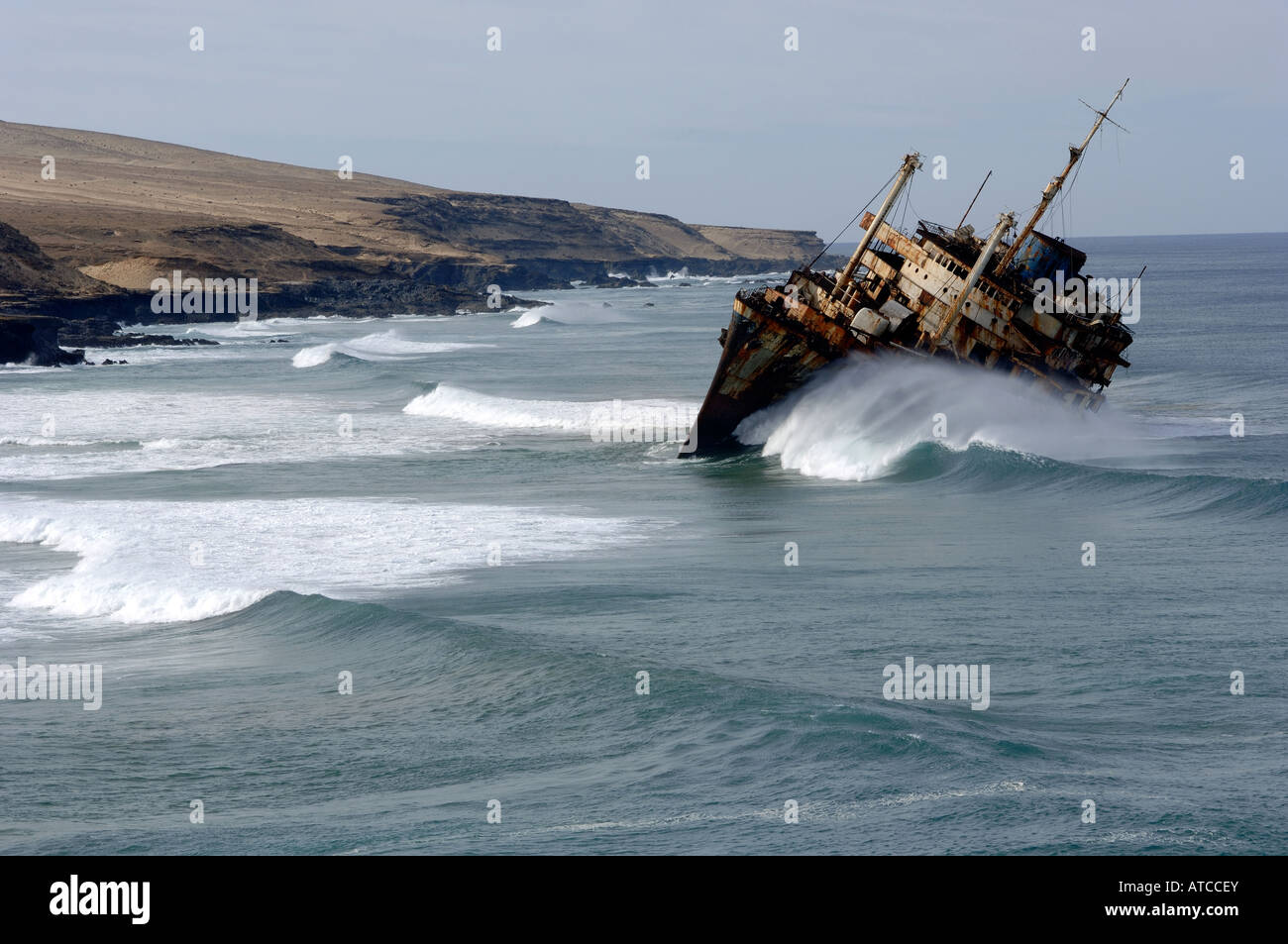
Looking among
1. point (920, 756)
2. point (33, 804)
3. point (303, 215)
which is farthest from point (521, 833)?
point (303, 215)

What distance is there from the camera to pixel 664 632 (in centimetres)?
1931

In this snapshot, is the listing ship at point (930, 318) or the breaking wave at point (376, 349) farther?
the breaking wave at point (376, 349)

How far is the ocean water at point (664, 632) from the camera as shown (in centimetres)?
1263

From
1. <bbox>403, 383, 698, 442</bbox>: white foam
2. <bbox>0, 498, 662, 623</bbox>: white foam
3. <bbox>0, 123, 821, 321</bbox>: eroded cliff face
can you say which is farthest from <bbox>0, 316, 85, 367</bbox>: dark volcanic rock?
<bbox>0, 498, 662, 623</bbox>: white foam

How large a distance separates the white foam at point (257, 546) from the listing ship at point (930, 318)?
33.8 ft

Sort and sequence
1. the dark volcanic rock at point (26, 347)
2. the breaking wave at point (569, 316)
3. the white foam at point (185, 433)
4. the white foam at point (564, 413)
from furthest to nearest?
the breaking wave at point (569, 316)
the dark volcanic rock at point (26, 347)
the white foam at point (564, 413)
the white foam at point (185, 433)

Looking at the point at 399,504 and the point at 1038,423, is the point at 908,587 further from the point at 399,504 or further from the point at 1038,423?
the point at 1038,423

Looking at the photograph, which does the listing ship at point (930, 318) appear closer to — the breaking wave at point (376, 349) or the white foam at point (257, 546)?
the white foam at point (257, 546)

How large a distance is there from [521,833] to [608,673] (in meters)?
4.90

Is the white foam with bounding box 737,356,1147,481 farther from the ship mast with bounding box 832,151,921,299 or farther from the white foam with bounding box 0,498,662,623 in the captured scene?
the white foam with bounding box 0,498,662,623

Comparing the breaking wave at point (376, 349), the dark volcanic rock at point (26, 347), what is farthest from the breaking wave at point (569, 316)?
the dark volcanic rock at point (26, 347)

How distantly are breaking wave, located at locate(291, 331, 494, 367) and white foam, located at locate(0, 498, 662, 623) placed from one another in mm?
41983

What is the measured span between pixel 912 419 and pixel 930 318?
10.1 ft

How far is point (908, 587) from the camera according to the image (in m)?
21.9
